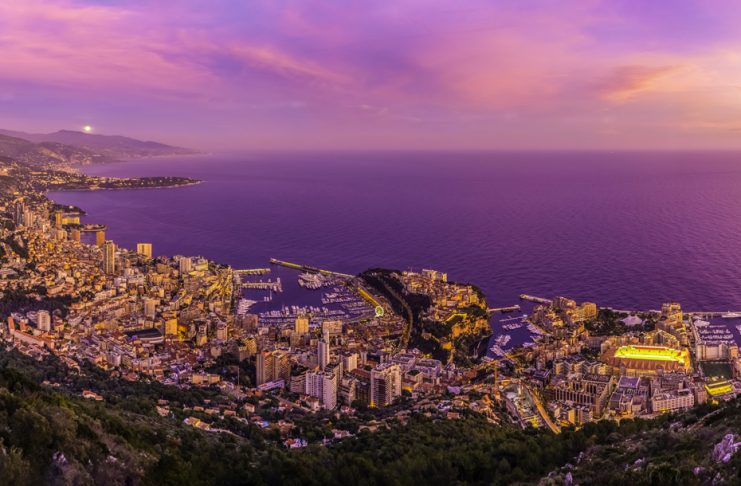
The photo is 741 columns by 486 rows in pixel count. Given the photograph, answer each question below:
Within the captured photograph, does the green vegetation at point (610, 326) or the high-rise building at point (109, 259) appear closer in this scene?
the green vegetation at point (610, 326)

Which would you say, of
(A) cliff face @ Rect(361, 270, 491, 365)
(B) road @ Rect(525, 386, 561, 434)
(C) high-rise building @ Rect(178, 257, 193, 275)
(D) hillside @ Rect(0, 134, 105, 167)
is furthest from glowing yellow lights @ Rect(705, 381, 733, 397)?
(D) hillside @ Rect(0, 134, 105, 167)

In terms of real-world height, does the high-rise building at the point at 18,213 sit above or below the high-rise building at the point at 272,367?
above

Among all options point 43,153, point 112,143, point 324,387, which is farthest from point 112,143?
point 324,387

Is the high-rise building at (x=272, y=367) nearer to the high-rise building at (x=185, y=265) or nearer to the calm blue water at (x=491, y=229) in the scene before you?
the calm blue water at (x=491, y=229)

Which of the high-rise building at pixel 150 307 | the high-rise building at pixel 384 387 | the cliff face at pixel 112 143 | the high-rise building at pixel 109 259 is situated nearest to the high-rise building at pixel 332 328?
the high-rise building at pixel 384 387

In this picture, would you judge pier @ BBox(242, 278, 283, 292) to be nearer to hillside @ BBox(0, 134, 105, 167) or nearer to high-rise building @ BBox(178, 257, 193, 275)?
high-rise building @ BBox(178, 257, 193, 275)

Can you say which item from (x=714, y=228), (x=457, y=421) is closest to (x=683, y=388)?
(x=457, y=421)

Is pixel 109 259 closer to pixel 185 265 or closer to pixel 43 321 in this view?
pixel 185 265
